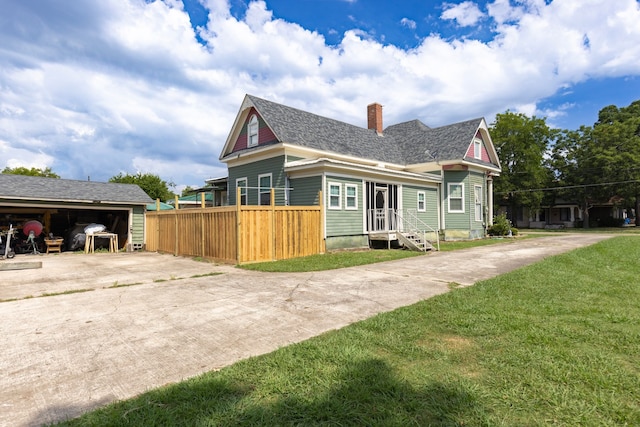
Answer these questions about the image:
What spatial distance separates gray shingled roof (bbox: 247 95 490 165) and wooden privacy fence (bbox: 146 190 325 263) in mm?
4800

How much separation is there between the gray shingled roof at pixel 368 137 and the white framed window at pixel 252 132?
2.96 feet

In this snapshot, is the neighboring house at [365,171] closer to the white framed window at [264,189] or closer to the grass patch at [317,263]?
the white framed window at [264,189]

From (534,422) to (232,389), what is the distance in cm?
228

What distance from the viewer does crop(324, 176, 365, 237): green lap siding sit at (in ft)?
45.8

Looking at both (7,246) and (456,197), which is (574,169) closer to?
(456,197)

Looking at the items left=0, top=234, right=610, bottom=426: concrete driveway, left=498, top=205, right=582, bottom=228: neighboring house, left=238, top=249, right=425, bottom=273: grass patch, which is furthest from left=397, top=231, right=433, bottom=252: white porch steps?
left=498, top=205, right=582, bottom=228: neighboring house

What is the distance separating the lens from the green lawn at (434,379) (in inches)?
97.6

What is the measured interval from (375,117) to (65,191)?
1821 cm

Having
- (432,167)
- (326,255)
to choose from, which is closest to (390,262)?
(326,255)

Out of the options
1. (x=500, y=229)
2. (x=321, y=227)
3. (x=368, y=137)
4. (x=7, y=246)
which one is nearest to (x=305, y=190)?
(x=321, y=227)

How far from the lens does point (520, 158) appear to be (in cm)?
3678

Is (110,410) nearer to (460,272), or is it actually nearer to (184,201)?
(460,272)

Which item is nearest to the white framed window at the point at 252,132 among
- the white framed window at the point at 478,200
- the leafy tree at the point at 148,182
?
the white framed window at the point at 478,200

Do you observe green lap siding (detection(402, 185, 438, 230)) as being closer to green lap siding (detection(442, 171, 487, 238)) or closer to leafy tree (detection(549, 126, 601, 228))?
green lap siding (detection(442, 171, 487, 238))
